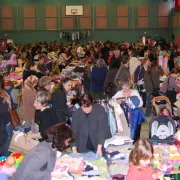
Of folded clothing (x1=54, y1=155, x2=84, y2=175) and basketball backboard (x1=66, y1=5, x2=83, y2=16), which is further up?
basketball backboard (x1=66, y1=5, x2=83, y2=16)

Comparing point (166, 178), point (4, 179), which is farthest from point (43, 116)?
point (166, 178)

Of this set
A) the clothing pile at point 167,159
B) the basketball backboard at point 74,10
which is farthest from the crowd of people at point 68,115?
the basketball backboard at point 74,10

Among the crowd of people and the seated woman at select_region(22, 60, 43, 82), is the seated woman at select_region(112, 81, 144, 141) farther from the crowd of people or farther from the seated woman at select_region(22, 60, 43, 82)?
the seated woman at select_region(22, 60, 43, 82)

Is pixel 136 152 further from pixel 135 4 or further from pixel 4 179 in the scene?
pixel 135 4

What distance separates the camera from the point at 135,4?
24.6 m

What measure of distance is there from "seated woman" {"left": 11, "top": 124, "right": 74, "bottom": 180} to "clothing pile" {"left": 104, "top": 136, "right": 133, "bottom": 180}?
0.77m

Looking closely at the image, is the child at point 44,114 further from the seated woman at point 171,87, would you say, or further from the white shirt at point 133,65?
the white shirt at point 133,65

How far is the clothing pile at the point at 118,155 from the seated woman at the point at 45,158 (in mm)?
770

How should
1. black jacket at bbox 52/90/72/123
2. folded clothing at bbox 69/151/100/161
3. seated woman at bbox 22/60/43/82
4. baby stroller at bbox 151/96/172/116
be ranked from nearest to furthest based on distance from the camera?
folded clothing at bbox 69/151/100/161
black jacket at bbox 52/90/72/123
baby stroller at bbox 151/96/172/116
seated woman at bbox 22/60/43/82

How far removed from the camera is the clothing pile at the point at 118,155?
12.5 ft

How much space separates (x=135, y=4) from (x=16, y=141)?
70.4ft

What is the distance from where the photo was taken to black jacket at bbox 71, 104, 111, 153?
431cm

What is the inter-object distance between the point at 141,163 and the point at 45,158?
3.14 feet

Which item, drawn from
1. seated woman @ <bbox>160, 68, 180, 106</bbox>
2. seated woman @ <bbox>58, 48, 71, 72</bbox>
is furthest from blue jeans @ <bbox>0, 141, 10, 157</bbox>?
seated woman @ <bbox>58, 48, 71, 72</bbox>
